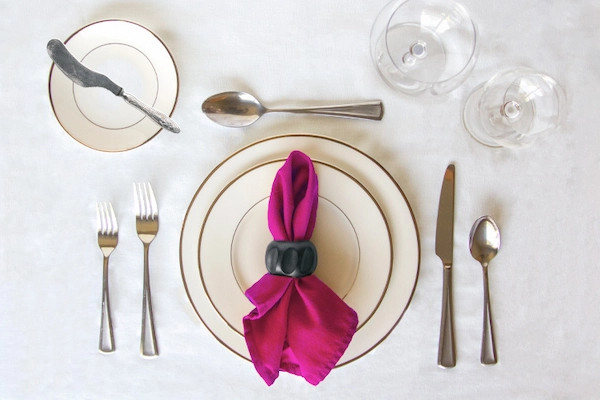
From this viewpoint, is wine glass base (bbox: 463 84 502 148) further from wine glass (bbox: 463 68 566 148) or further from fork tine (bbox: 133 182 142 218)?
fork tine (bbox: 133 182 142 218)

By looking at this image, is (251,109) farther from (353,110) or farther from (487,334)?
(487,334)

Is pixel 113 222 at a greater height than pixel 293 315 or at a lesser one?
greater

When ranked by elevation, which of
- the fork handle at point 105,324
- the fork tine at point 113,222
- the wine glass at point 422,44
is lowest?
the fork handle at point 105,324

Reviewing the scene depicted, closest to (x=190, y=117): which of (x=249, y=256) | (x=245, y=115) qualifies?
(x=245, y=115)

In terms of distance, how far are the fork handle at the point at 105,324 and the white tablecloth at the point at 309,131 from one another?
12mm

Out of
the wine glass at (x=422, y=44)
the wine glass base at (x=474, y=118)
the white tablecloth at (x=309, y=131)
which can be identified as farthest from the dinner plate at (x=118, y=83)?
the wine glass base at (x=474, y=118)

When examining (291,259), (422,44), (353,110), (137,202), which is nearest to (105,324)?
(137,202)

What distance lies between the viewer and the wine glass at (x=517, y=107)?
0.56 metres

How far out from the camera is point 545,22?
1.89 ft

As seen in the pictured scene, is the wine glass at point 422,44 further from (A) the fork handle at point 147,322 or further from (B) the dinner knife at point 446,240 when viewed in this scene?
(A) the fork handle at point 147,322

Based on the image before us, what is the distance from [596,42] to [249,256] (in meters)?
0.53

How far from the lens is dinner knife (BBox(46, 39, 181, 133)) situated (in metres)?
0.53

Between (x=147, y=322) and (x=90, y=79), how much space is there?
0.32m

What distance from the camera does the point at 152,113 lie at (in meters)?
0.55
